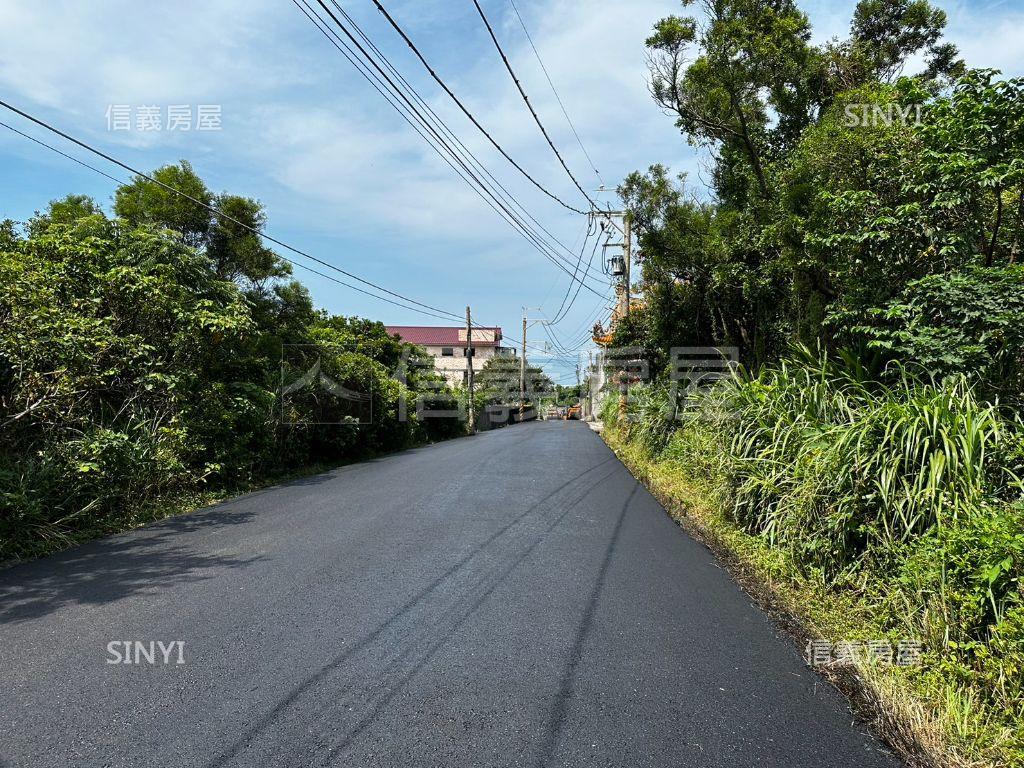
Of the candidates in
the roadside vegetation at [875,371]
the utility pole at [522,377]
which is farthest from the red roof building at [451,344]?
the roadside vegetation at [875,371]

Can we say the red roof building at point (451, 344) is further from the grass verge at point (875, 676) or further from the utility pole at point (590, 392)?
the grass verge at point (875, 676)

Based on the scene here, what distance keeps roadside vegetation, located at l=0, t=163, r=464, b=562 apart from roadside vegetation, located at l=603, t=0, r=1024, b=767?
6.73m

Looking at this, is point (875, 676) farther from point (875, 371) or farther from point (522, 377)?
point (522, 377)

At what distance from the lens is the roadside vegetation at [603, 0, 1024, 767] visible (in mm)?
3273

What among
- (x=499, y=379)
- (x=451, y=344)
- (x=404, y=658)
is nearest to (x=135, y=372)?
(x=404, y=658)

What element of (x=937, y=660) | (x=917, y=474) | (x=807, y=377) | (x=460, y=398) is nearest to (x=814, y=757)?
(x=937, y=660)

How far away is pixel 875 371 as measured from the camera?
6.62m

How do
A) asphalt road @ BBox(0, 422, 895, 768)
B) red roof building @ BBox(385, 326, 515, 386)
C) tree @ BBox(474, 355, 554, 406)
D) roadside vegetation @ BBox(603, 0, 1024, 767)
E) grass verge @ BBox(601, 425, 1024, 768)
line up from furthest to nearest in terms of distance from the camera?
1. red roof building @ BBox(385, 326, 515, 386)
2. tree @ BBox(474, 355, 554, 406)
3. roadside vegetation @ BBox(603, 0, 1024, 767)
4. asphalt road @ BBox(0, 422, 895, 768)
5. grass verge @ BBox(601, 425, 1024, 768)

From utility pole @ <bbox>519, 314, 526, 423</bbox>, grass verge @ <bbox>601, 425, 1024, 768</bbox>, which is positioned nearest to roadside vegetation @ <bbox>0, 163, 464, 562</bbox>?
grass verge @ <bbox>601, 425, 1024, 768</bbox>

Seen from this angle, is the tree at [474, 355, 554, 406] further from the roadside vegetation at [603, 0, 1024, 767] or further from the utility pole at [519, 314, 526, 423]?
the roadside vegetation at [603, 0, 1024, 767]

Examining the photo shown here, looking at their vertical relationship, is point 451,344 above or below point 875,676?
above

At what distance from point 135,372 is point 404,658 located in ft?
22.0

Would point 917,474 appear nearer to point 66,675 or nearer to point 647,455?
point 66,675

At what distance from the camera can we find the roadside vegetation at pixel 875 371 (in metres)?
3.27
